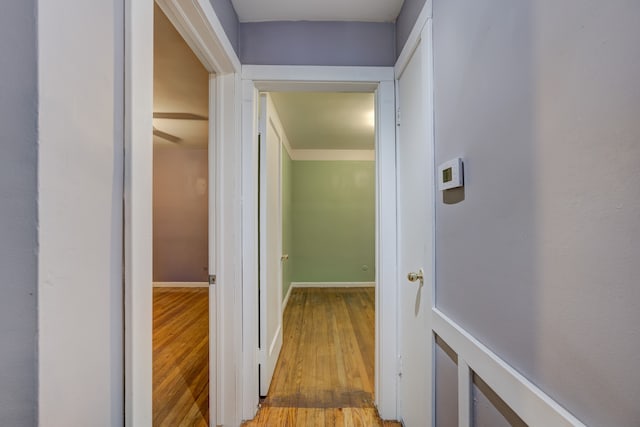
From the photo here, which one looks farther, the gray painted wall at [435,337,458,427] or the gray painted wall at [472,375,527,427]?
the gray painted wall at [435,337,458,427]

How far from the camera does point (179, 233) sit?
5.36 meters

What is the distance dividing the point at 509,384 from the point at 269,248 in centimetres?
163

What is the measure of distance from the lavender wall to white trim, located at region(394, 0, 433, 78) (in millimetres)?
4434

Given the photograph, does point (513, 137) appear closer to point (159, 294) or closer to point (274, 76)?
point (274, 76)

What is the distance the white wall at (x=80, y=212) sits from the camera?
506 millimetres

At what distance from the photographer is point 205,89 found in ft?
9.24

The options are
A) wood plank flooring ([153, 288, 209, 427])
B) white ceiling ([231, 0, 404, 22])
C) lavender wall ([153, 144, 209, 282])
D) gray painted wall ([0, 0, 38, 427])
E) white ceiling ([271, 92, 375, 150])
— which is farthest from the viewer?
lavender wall ([153, 144, 209, 282])

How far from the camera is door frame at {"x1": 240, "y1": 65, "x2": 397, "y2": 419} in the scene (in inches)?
68.6

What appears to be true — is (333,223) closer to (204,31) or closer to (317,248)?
(317,248)

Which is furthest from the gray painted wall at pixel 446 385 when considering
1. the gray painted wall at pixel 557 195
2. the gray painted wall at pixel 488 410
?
the gray painted wall at pixel 557 195

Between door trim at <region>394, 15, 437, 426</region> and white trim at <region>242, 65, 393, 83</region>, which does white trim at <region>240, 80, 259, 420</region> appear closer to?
white trim at <region>242, 65, 393, 83</region>

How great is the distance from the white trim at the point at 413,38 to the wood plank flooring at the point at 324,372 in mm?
2051

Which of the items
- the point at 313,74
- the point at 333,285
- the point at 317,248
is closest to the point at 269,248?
the point at 313,74

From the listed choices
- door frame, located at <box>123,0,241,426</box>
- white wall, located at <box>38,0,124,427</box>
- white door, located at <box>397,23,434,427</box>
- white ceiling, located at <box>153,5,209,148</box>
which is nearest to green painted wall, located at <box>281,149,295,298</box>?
white ceiling, located at <box>153,5,209,148</box>
